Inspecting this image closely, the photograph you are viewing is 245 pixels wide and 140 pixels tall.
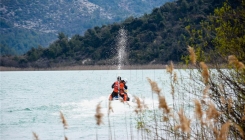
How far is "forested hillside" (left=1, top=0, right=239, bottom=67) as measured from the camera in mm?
67988

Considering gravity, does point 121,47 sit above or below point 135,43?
below

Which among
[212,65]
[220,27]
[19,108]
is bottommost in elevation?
[19,108]

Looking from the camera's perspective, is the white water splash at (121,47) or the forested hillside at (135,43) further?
the white water splash at (121,47)

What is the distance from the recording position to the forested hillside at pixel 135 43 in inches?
2677

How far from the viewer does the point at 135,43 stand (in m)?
74.4

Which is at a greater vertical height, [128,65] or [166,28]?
[166,28]

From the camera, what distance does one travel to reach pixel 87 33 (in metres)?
89.2

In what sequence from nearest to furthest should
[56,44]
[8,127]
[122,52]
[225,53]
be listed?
[225,53] → [8,127] → [122,52] → [56,44]

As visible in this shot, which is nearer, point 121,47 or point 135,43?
point 135,43

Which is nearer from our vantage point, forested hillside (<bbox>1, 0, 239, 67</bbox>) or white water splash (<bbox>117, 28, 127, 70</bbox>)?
forested hillside (<bbox>1, 0, 239, 67</bbox>)

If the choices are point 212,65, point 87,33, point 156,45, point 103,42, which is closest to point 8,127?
point 212,65

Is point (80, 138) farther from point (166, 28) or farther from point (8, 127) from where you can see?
point (166, 28)

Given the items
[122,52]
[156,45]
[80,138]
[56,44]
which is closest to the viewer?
[80,138]

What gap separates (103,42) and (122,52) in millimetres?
8220
